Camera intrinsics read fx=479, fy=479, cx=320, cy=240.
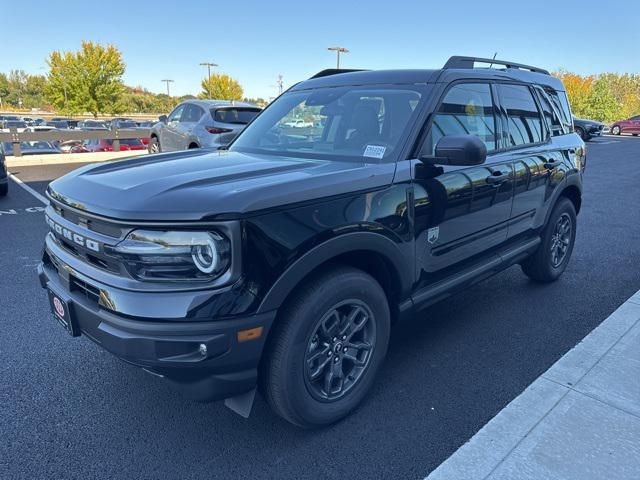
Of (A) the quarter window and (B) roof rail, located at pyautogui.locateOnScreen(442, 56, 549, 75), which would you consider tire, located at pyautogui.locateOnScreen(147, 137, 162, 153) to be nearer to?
(A) the quarter window

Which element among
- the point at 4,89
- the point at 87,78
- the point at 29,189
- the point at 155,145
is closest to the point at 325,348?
the point at 29,189

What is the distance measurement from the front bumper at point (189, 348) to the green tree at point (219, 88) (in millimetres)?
62456

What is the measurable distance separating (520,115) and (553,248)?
1.42m

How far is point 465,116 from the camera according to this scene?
10.6 feet

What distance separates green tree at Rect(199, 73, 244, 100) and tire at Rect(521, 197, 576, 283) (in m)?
60.5

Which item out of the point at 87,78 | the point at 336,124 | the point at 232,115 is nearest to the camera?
the point at 336,124

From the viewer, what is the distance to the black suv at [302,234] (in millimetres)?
1971

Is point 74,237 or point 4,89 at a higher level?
point 4,89

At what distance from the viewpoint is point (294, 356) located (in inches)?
86.9

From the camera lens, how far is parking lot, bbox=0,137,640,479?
2.28m

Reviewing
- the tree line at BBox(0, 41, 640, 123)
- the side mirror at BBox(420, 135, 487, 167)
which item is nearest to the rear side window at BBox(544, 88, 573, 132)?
the side mirror at BBox(420, 135, 487, 167)

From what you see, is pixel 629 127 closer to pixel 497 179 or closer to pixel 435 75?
pixel 497 179

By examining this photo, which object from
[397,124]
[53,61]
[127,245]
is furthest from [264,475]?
[53,61]

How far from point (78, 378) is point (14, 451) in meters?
0.66
